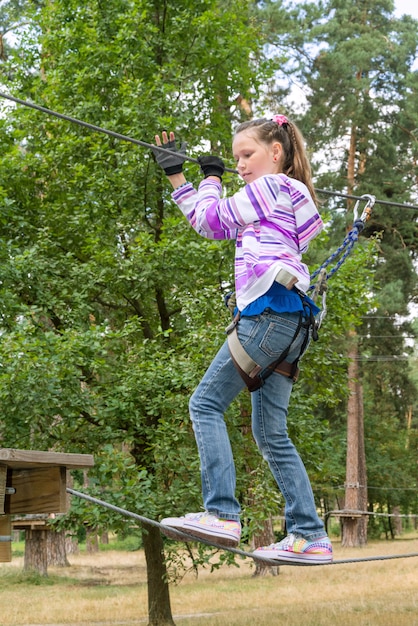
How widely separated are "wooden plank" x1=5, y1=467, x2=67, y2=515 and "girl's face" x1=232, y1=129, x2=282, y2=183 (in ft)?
6.05

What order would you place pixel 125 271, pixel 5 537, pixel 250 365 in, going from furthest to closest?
1. pixel 125 271
2. pixel 5 537
3. pixel 250 365

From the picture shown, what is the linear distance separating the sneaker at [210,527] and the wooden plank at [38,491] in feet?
3.10

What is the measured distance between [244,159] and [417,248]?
24563 mm

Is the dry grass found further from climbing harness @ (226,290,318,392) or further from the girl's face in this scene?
the girl's face

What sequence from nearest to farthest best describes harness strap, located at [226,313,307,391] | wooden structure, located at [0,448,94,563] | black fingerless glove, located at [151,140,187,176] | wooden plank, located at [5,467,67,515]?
harness strap, located at [226,313,307,391]
black fingerless glove, located at [151,140,187,176]
wooden structure, located at [0,448,94,563]
wooden plank, located at [5,467,67,515]

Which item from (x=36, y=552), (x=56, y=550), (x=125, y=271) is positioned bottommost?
(x=56, y=550)

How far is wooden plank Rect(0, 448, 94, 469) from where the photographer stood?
141 inches

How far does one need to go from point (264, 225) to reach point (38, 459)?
1.57 m

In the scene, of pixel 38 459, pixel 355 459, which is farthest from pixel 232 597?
pixel 38 459

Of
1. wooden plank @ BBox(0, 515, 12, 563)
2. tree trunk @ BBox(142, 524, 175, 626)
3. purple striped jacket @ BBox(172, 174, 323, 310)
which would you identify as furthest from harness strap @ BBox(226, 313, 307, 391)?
tree trunk @ BBox(142, 524, 175, 626)

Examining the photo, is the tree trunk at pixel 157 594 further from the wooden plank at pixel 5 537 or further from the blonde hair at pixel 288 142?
the blonde hair at pixel 288 142

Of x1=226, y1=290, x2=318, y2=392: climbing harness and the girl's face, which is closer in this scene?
x1=226, y1=290, x2=318, y2=392: climbing harness

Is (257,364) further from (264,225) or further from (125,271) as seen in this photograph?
(125,271)

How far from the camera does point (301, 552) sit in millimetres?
3320
